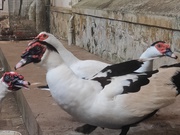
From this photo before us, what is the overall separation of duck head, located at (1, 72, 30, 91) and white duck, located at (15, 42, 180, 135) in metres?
0.26

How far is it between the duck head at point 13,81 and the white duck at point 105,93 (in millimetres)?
264

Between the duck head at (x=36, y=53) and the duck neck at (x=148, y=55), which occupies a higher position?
the duck head at (x=36, y=53)

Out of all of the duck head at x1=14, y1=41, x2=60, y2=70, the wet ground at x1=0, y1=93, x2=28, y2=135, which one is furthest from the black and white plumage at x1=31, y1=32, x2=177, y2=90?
the wet ground at x1=0, y1=93, x2=28, y2=135

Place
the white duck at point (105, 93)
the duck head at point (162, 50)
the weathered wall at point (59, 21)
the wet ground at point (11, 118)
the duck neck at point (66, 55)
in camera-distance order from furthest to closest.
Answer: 1. the weathered wall at point (59, 21)
2. the wet ground at point (11, 118)
3. the duck neck at point (66, 55)
4. the duck head at point (162, 50)
5. the white duck at point (105, 93)

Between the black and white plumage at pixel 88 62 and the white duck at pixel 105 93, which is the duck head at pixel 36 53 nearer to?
the white duck at pixel 105 93

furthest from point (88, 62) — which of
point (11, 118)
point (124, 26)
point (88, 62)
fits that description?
point (124, 26)

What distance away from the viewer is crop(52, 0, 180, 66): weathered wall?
2791mm

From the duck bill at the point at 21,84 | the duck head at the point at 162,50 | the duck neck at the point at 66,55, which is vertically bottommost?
the duck bill at the point at 21,84

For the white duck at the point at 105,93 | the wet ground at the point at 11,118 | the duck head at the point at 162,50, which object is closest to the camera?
the white duck at the point at 105,93

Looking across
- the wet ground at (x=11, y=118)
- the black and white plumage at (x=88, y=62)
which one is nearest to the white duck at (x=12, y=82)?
the black and white plumage at (x=88, y=62)

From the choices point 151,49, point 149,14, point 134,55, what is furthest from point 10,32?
point 151,49

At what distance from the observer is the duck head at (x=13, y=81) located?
1964 mm

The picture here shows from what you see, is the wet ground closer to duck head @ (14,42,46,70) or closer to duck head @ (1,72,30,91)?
duck head @ (1,72,30,91)

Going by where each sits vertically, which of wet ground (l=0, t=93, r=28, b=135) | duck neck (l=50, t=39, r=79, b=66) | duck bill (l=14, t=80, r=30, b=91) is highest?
duck neck (l=50, t=39, r=79, b=66)
